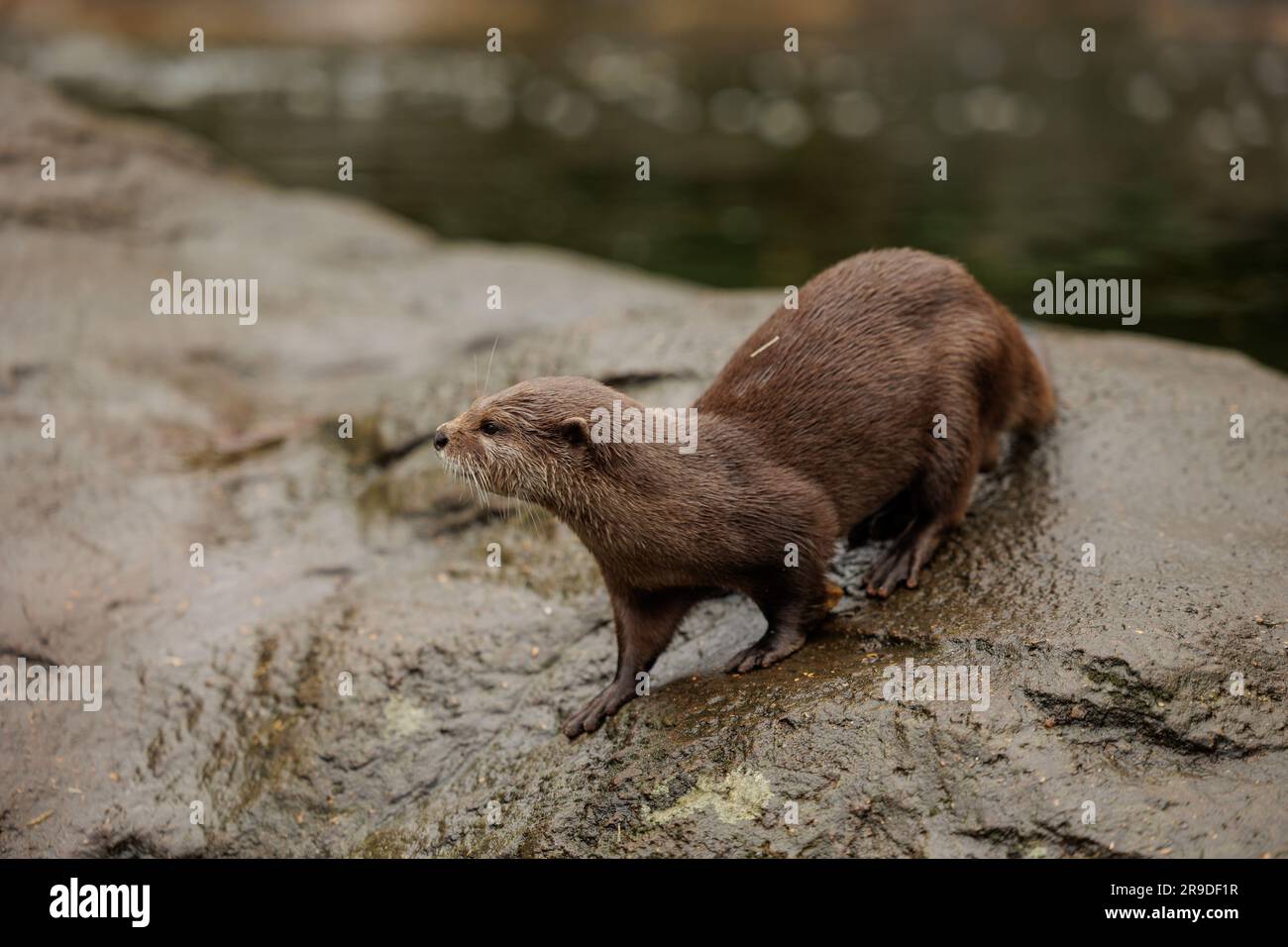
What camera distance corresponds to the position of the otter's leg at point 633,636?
388cm

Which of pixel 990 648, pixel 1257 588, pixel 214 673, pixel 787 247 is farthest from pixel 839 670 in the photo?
pixel 787 247

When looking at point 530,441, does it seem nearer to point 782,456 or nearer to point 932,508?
point 782,456

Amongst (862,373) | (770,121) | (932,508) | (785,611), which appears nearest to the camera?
(785,611)

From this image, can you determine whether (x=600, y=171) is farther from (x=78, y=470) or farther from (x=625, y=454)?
(x=625, y=454)

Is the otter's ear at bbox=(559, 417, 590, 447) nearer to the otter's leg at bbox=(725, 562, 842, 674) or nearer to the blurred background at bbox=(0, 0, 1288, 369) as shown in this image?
the otter's leg at bbox=(725, 562, 842, 674)

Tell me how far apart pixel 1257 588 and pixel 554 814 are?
2.14 m

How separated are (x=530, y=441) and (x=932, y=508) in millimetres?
1298

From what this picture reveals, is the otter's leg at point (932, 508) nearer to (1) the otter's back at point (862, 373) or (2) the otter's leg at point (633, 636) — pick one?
(1) the otter's back at point (862, 373)

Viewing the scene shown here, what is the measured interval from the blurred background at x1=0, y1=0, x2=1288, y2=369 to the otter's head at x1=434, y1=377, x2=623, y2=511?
20.2 ft

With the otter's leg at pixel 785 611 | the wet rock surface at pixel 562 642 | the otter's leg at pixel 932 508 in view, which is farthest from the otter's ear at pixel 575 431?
the otter's leg at pixel 932 508

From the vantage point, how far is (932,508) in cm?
406

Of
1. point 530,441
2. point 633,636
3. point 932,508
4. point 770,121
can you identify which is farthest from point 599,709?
point 770,121

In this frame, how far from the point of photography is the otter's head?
3703mm

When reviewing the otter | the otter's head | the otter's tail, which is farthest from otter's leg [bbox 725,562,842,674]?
the otter's tail
